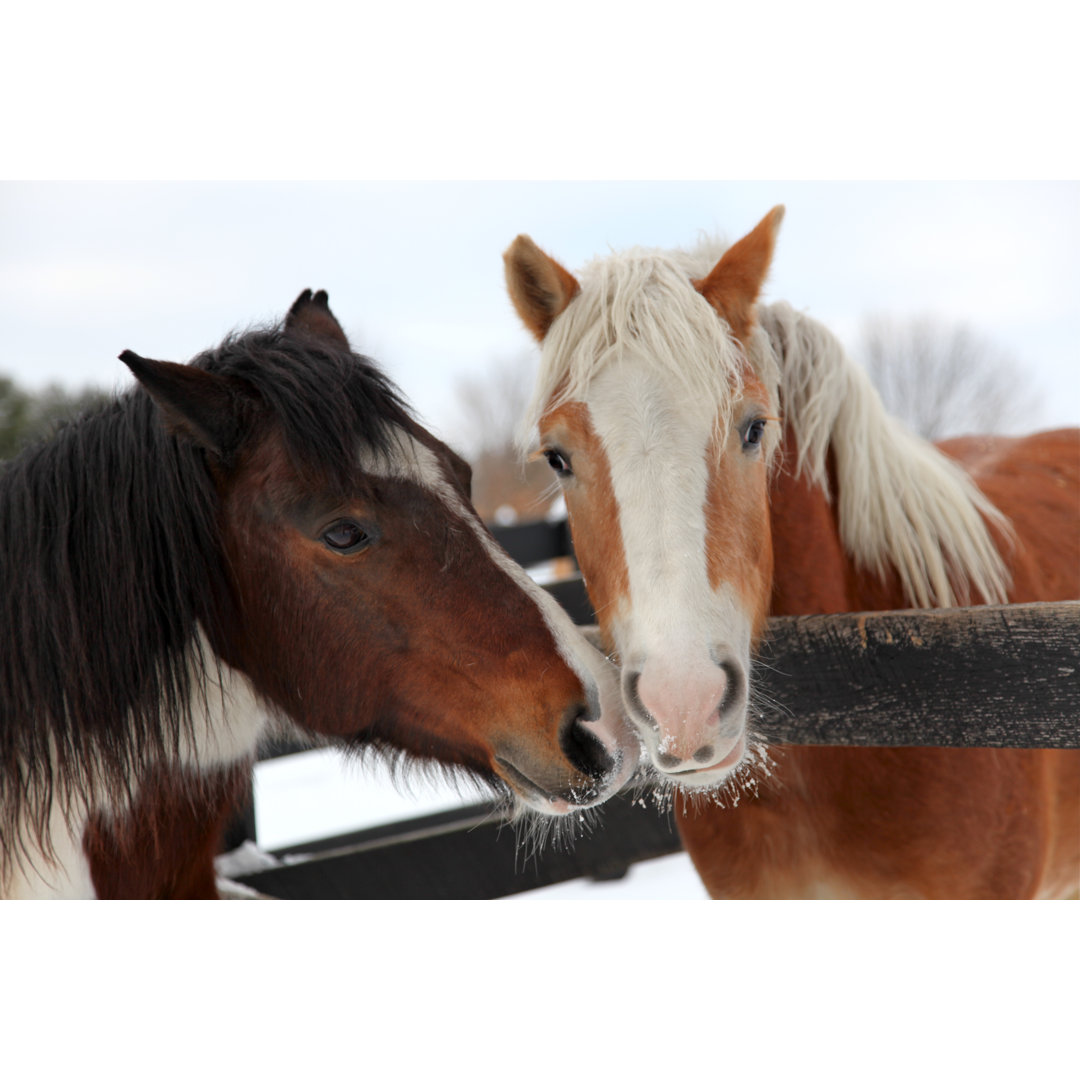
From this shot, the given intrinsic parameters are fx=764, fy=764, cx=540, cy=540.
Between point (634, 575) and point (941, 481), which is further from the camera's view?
point (941, 481)

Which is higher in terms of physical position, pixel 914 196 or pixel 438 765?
pixel 914 196

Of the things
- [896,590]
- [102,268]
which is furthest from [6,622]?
[102,268]

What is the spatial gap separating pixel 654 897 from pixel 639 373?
3.12 meters

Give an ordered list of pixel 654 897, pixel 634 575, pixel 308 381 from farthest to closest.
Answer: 1. pixel 654 897
2. pixel 308 381
3. pixel 634 575

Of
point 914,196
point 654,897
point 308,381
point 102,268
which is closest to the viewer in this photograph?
point 308,381

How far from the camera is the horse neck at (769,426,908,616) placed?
184 centimetres

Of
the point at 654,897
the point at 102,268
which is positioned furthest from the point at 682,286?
the point at 102,268

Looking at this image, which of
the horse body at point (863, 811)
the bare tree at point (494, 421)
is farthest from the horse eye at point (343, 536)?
the bare tree at point (494, 421)

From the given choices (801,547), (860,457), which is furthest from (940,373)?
(801,547)

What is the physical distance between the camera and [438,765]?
1540mm

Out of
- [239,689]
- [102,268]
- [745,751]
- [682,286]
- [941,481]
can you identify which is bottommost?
[745,751]

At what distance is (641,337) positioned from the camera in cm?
152

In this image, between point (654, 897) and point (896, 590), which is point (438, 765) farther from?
A: point (654, 897)

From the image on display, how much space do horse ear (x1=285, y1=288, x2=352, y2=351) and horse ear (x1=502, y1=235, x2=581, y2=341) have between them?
1.31 feet
